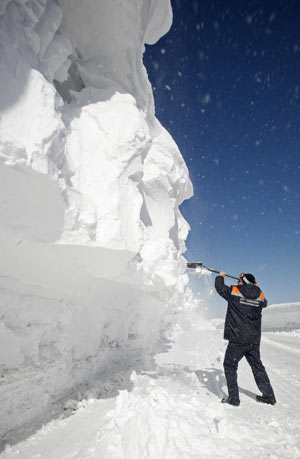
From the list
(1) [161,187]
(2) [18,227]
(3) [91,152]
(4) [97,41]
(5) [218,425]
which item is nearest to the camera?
(5) [218,425]

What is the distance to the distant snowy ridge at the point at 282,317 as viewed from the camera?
3728 centimetres

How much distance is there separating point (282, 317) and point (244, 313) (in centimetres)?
4461

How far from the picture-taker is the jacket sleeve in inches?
141

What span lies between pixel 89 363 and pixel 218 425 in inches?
89.0

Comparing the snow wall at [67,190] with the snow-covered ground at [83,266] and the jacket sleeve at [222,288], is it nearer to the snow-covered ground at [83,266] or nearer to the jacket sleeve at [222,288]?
the snow-covered ground at [83,266]

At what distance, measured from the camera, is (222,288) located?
3.64 meters

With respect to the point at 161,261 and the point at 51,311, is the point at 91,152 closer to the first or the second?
the point at 51,311

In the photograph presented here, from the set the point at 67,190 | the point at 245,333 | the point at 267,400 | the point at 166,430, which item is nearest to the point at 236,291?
the point at 245,333

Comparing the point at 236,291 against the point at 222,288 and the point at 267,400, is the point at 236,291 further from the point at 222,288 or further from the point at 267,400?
the point at 267,400

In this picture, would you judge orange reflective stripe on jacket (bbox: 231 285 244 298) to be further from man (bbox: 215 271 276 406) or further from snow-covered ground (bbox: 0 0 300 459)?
snow-covered ground (bbox: 0 0 300 459)

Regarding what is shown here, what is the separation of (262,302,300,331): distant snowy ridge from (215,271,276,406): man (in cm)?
3867

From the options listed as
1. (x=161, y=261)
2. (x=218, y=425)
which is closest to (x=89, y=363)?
(x=218, y=425)

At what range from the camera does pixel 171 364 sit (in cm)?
599

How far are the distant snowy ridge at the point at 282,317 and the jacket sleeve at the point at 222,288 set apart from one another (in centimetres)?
3887
